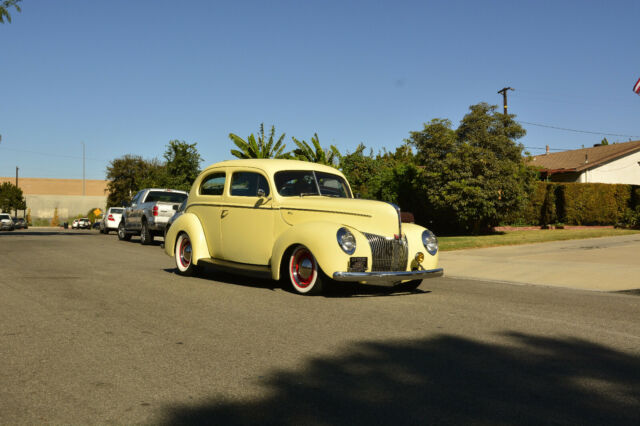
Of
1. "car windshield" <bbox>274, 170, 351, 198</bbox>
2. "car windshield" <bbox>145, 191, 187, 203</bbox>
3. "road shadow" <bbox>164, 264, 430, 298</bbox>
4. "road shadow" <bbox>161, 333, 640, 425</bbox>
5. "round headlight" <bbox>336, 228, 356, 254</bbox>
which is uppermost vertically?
"car windshield" <bbox>145, 191, 187, 203</bbox>

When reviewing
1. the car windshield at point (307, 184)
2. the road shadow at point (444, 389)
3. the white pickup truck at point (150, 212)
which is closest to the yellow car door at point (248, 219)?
the car windshield at point (307, 184)

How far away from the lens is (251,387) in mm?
3791

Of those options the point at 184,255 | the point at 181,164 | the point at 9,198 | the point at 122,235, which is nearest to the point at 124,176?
the point at 9,198

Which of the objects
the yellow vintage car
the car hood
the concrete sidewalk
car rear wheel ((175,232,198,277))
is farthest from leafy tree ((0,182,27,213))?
the car hood

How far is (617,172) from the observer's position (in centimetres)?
4088

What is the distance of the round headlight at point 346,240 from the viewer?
24.3ft

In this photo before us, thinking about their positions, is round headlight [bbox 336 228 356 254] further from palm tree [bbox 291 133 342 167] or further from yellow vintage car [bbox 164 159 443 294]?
palm tree [bbox 291 133 342 167]

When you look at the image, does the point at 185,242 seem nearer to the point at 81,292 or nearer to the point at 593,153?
the point at 81,292

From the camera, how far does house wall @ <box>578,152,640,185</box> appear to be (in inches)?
1545

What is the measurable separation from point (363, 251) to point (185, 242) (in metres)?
3.96

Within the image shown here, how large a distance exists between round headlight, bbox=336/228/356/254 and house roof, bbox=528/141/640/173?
33742 millimetres

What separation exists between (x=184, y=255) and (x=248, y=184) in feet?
6.55

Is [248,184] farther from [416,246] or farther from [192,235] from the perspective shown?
[416,246]

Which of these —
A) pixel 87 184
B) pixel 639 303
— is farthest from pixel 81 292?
pixel 87 184
